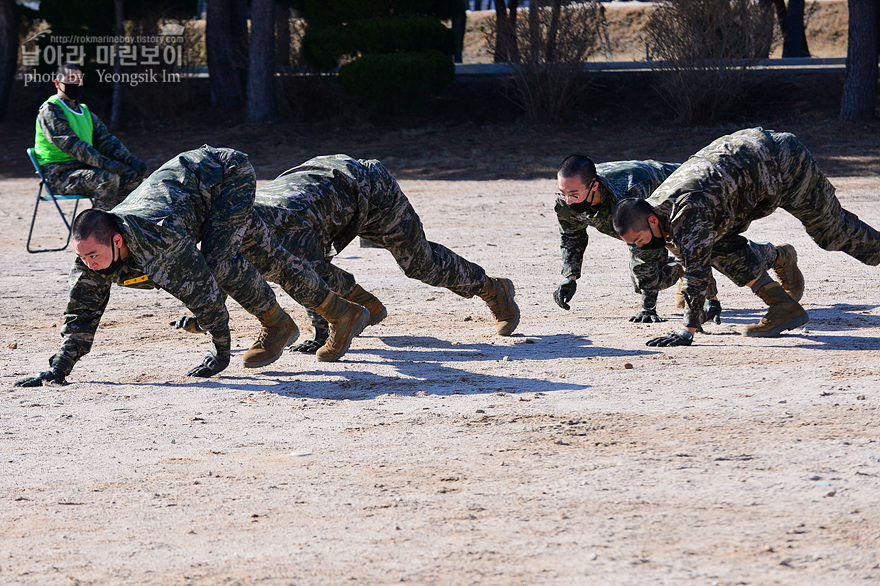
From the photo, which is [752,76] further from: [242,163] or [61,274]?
[242,163]

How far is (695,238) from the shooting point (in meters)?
6.12

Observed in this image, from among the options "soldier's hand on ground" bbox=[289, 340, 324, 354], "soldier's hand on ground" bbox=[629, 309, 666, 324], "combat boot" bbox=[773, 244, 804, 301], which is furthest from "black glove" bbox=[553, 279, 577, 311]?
"soldier's hand on ground" bbox=[289, 340, 324, 354]

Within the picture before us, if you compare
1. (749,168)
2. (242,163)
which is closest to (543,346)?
(749,168)

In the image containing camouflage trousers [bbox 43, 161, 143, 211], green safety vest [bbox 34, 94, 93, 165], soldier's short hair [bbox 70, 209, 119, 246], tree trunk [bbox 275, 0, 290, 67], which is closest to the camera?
soldier's short hair [bbox 70, 209, 119, 246]

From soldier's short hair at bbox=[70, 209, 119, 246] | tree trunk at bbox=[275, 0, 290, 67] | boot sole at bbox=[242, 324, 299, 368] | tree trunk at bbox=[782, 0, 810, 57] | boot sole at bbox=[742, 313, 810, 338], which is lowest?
boot sole at bbox=[242, 324, 299, 368]

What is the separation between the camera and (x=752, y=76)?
18969mm

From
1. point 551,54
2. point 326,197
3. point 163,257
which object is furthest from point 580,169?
point 551,54

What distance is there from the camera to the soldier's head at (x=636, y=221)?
6066mm

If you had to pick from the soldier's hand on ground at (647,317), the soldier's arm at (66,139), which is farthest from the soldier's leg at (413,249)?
the soldier's arm at (66,139)

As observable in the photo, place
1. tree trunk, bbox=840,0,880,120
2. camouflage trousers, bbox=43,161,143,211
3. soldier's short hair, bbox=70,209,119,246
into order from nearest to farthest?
soldier's short hair, bbox=70,209,119,246
camouflage trousers, bbox=43,161,143,211
tree trunk, bbox=840,0,880,120

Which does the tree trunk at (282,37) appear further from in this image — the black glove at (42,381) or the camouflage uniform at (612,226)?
the black glove at (42,381)

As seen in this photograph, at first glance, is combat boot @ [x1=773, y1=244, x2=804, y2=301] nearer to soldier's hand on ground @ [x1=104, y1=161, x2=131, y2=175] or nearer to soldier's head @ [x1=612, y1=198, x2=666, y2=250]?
soldier's head @ [x1=612, y1=198, x2=666, y2=250]

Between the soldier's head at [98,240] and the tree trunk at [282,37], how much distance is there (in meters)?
15.5

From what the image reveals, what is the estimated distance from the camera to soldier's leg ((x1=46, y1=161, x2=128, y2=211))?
10.5m
